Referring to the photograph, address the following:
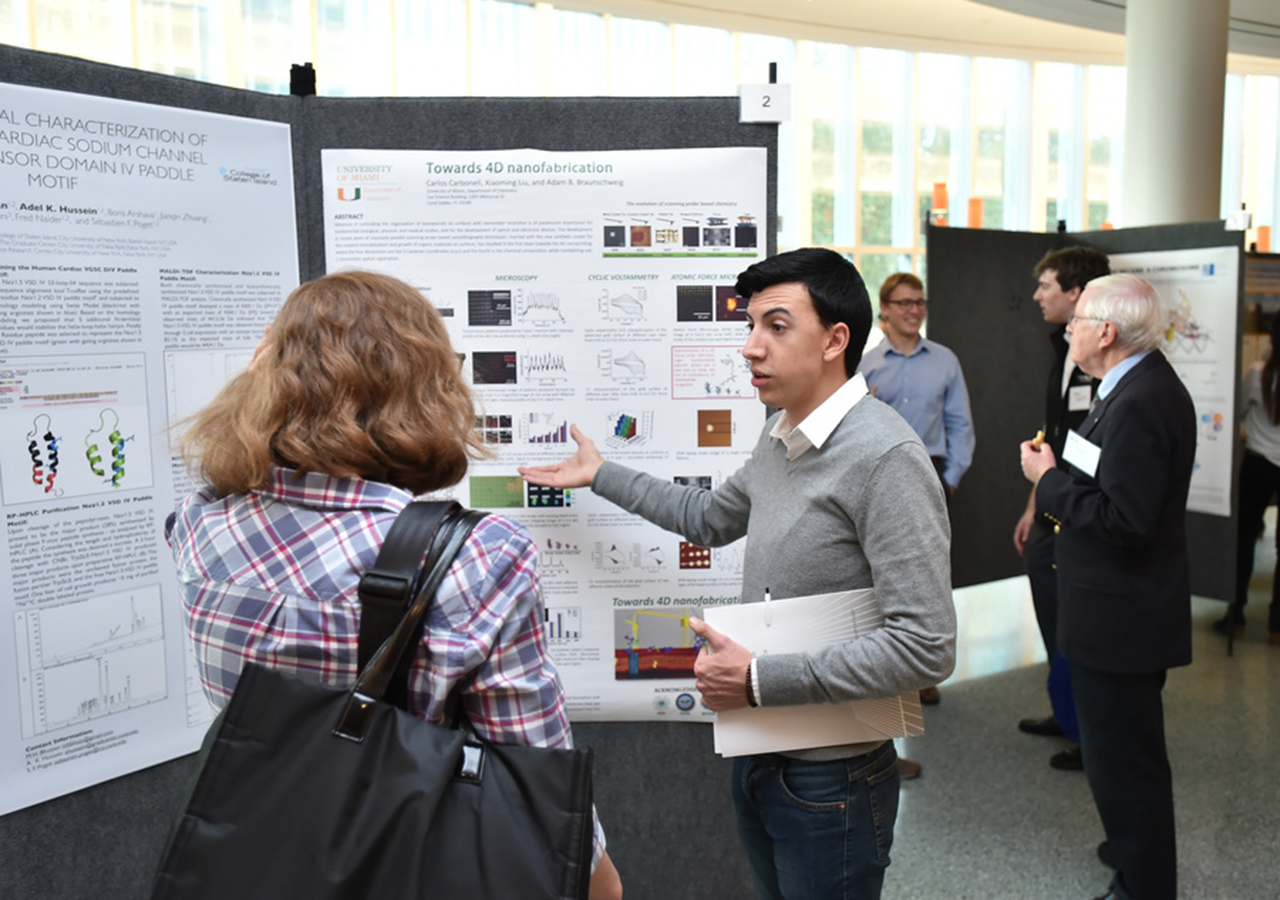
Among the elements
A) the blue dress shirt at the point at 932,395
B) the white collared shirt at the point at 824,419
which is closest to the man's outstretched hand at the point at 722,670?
the white collared shirt at the point at 824,419

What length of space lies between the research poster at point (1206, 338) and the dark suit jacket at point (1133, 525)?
232cm

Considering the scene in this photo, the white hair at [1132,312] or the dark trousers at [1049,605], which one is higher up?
the white hair at [1132,312]

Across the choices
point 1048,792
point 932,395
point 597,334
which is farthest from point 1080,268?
point 597,334

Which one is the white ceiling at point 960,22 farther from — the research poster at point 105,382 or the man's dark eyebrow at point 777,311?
the man's dark eyebrow at point 777,311

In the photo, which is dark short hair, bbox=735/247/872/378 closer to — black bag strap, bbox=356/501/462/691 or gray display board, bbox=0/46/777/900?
gray display board, bbox=0/46/777/900

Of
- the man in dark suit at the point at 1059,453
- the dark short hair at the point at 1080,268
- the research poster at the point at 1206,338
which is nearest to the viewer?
the man in dark suit at the point at 1059,453

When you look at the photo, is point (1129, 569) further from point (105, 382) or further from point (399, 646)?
point (105, 382)

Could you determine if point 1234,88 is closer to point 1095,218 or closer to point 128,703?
point 1095,218

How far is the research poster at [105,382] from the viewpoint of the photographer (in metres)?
1.49

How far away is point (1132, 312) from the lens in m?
2.13

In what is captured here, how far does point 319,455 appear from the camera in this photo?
0.94 m

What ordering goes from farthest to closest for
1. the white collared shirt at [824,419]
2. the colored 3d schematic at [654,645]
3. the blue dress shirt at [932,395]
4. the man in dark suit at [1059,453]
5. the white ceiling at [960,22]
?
the white ceiling at [960,22], the blue dress shirt at [932,395], the man in dark suit at [1059,453], the colored 3d schematic at [654,645], the white collared shirt at [824,419]

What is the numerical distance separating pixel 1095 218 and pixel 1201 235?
6.86 metres

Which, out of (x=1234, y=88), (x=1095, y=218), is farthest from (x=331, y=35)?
(x=1234, y=88)
